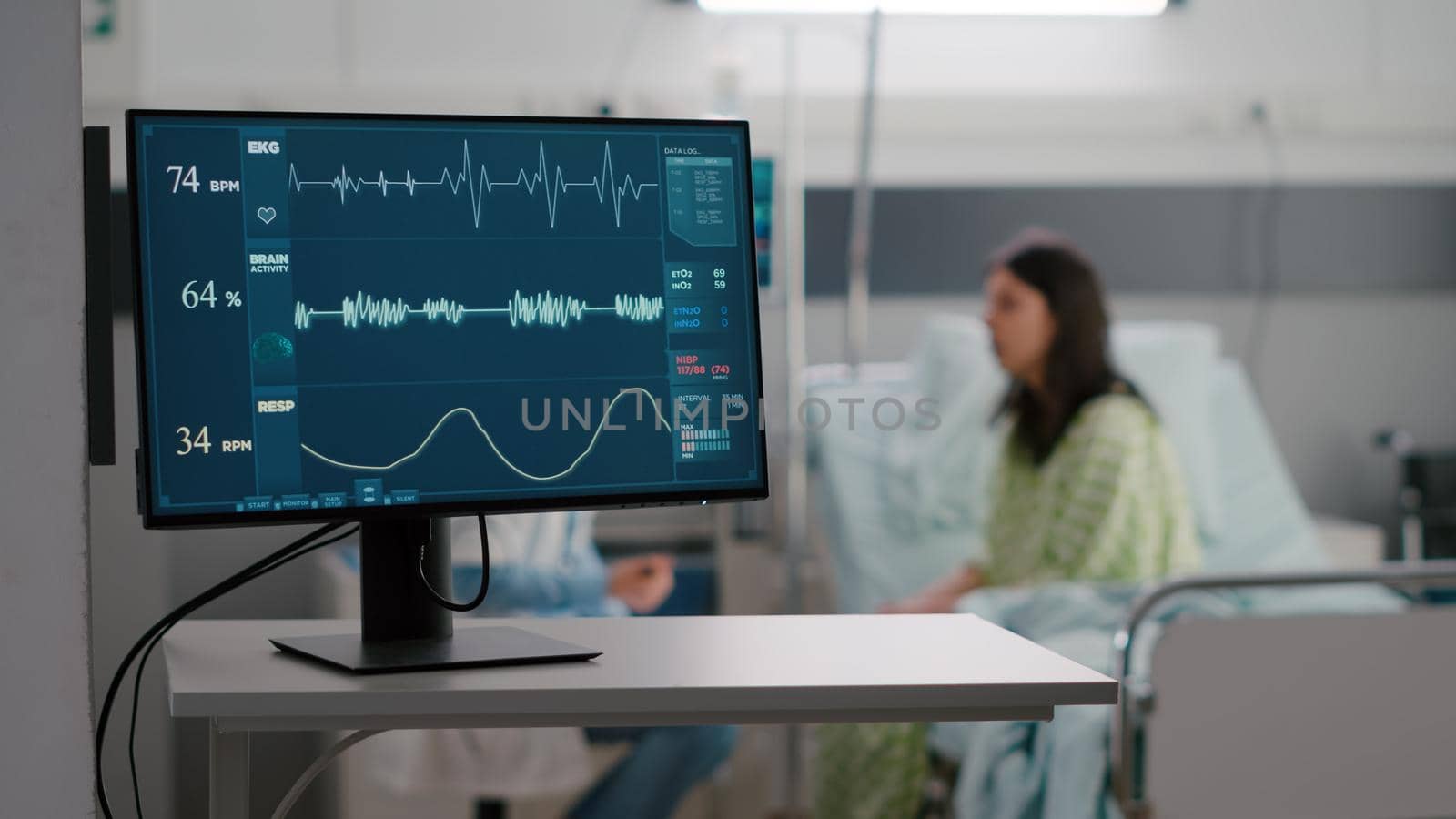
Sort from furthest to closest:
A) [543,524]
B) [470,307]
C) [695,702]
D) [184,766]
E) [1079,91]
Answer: [1079,91] → [543,524] → [184,766] → [470,307] → [695,702]

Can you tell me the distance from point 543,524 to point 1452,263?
2.25 m

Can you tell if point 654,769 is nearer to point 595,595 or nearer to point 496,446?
point 595,595

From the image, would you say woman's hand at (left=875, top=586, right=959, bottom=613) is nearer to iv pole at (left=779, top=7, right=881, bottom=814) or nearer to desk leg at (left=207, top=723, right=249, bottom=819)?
iv pole at (left=779, top=7, right=881, bottom=814)

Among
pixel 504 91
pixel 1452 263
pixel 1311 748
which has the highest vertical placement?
pixel 504 91

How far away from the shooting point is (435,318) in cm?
102

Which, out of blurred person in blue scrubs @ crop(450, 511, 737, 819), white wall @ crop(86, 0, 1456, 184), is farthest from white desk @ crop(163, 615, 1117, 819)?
white wall @ crop(86, 0, 1456, 184)

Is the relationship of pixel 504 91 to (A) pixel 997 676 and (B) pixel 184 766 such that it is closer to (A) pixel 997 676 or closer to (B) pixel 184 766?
(B) pixel 184 766

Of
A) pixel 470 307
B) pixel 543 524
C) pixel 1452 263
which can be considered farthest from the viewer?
pixel 1452 263

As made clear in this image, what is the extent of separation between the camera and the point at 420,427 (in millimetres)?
1011

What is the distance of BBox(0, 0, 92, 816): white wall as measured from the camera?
948 mm

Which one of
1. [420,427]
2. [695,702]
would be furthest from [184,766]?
[695,702]

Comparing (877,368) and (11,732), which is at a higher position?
(877,368)

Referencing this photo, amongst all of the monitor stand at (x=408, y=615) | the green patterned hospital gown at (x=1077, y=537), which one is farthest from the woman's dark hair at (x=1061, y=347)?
the monitor stand at (x=408, y=615)

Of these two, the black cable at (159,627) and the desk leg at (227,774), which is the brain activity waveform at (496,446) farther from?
the desk leg at (227,774)
